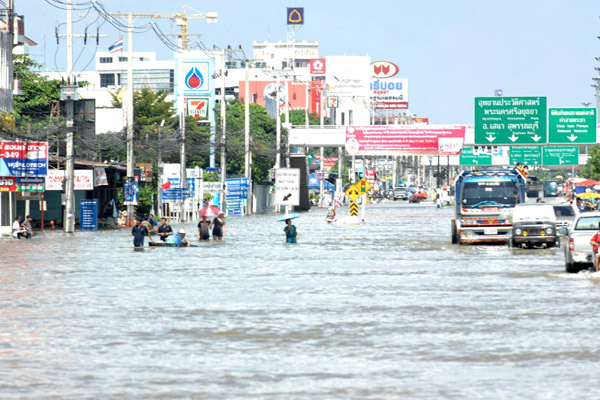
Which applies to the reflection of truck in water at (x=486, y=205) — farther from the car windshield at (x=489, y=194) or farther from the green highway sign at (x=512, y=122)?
the green highway sign at (x=512, y=122)

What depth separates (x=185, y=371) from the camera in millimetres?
13508

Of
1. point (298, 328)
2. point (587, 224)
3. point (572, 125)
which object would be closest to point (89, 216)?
point (587, 224)

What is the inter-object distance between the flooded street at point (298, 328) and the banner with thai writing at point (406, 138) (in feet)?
200

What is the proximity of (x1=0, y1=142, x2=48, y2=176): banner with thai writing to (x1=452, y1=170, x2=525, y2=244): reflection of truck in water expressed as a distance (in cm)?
1982

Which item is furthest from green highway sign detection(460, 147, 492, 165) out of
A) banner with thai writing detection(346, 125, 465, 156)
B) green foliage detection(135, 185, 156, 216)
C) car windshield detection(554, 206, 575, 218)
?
car windshield detection(554, 206, 575, 218)

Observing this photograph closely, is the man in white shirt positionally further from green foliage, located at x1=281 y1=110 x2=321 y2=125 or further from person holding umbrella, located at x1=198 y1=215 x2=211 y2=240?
green foliage, located at x1=281 y1=110 x2=321 y2=125

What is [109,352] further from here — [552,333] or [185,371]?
[552,333]

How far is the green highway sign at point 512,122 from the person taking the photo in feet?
266

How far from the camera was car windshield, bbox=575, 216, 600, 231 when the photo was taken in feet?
91.6

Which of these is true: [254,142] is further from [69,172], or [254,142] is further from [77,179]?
[69,172]

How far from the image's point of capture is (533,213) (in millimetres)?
38531

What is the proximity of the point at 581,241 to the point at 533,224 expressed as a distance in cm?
1134

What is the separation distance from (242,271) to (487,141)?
53866 mm

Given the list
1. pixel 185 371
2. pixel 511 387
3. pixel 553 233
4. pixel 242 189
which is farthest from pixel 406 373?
pixel 242 189
